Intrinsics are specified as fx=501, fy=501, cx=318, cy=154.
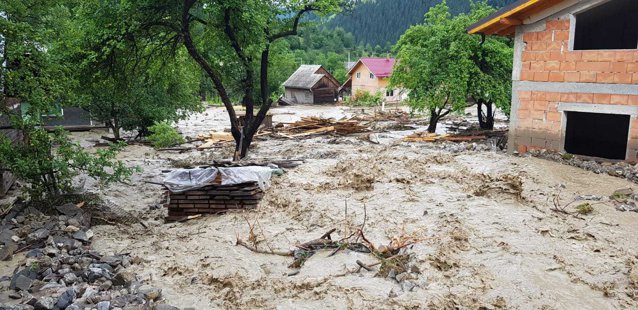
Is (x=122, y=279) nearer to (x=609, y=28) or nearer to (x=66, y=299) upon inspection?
(x=66, y=299)

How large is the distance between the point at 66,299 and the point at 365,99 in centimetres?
4581

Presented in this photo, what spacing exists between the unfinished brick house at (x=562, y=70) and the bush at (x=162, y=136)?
1373 cm

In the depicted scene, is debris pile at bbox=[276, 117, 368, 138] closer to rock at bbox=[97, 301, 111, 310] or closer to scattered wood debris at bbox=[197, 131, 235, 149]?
scattered wood debris at bbox=[197, 131, 235, 149]

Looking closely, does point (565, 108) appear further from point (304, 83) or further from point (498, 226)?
point (304, 83)

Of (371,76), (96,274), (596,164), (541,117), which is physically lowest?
(96,274)

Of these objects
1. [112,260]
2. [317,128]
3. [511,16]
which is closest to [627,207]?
[511,16]

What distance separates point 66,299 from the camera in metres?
6.34

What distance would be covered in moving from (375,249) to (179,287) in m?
3.02

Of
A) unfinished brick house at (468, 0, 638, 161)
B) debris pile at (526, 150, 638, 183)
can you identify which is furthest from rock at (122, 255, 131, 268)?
unfinished brick house at (468, 0, 638, 161)

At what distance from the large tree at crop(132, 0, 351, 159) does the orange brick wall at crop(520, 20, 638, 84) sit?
19.7ft

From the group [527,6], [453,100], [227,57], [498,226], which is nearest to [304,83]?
[453,100]

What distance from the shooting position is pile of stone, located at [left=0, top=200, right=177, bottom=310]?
6.43 meters

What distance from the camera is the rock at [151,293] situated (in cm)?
681

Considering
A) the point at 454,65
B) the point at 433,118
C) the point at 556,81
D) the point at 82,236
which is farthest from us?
the point at 433,118
